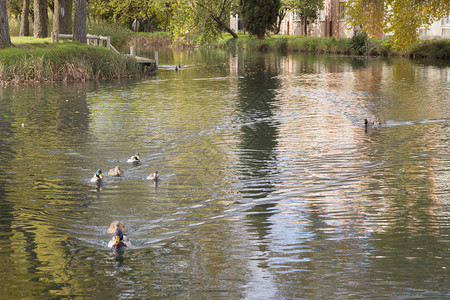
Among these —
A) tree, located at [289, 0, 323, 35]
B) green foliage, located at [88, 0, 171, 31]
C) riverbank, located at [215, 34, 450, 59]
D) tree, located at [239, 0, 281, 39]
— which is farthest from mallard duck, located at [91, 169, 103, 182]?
green foliage, located at [88, 0, 171, 31]

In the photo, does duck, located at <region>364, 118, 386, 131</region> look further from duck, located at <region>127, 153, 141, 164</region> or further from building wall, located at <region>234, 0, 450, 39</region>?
building wall, located at <region>234, 0, 450, 39</region>

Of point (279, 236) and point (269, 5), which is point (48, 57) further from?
point (269, 5)

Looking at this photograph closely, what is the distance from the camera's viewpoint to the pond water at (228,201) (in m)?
7.47

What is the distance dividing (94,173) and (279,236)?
504 cm

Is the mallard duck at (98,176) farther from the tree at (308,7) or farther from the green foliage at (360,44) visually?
the tree at (308,7)

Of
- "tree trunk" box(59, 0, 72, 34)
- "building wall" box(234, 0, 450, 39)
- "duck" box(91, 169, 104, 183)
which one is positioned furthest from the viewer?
"building wall" box(234, 0, 450, 39)

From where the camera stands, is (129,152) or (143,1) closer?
(129,152)

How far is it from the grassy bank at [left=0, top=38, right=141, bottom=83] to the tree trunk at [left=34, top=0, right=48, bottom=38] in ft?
23.2

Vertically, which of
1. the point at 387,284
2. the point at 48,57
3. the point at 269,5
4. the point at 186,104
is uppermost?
the point at 269,5

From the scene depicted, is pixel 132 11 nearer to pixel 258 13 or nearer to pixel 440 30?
pixel 258 13

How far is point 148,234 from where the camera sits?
9.05 meters

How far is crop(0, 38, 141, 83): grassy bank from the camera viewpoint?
28.7 m

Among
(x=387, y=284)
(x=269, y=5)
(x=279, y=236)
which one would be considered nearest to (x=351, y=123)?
(x=279, y=236)

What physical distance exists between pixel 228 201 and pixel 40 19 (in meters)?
32.1
